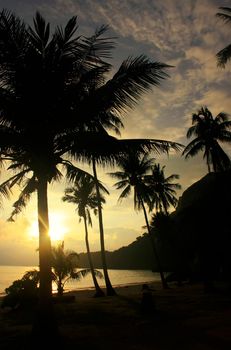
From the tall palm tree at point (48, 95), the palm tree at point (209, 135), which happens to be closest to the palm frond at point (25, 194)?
the tall palm tree at point (48, 95)

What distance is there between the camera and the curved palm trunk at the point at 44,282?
7.67 meters

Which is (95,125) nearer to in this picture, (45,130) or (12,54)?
(45,130)

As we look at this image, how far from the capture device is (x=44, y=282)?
315 inches

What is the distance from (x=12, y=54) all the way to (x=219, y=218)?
48.8 ft

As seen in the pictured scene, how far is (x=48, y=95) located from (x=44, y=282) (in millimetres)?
4838

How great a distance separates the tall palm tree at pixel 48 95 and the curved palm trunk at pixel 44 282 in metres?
0.02

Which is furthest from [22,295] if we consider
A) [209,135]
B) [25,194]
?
[209,135]

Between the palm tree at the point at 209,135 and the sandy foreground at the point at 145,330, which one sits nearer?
the sandy foreground at the point at 145,330

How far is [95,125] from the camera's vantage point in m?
10.1

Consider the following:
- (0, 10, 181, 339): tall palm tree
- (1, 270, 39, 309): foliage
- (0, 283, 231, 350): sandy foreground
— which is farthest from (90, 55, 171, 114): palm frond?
(1, 270, 39, 309): foliage

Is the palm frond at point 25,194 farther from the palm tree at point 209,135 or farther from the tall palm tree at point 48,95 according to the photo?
the palm tree at point 209,135

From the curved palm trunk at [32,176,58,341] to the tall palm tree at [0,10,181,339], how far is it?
0.02 meters

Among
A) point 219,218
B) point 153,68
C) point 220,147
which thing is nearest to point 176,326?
point 153,68

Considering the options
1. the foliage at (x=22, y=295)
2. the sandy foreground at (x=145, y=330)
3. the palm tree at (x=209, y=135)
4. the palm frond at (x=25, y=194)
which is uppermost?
the palm tree at (x=209, y=135)
